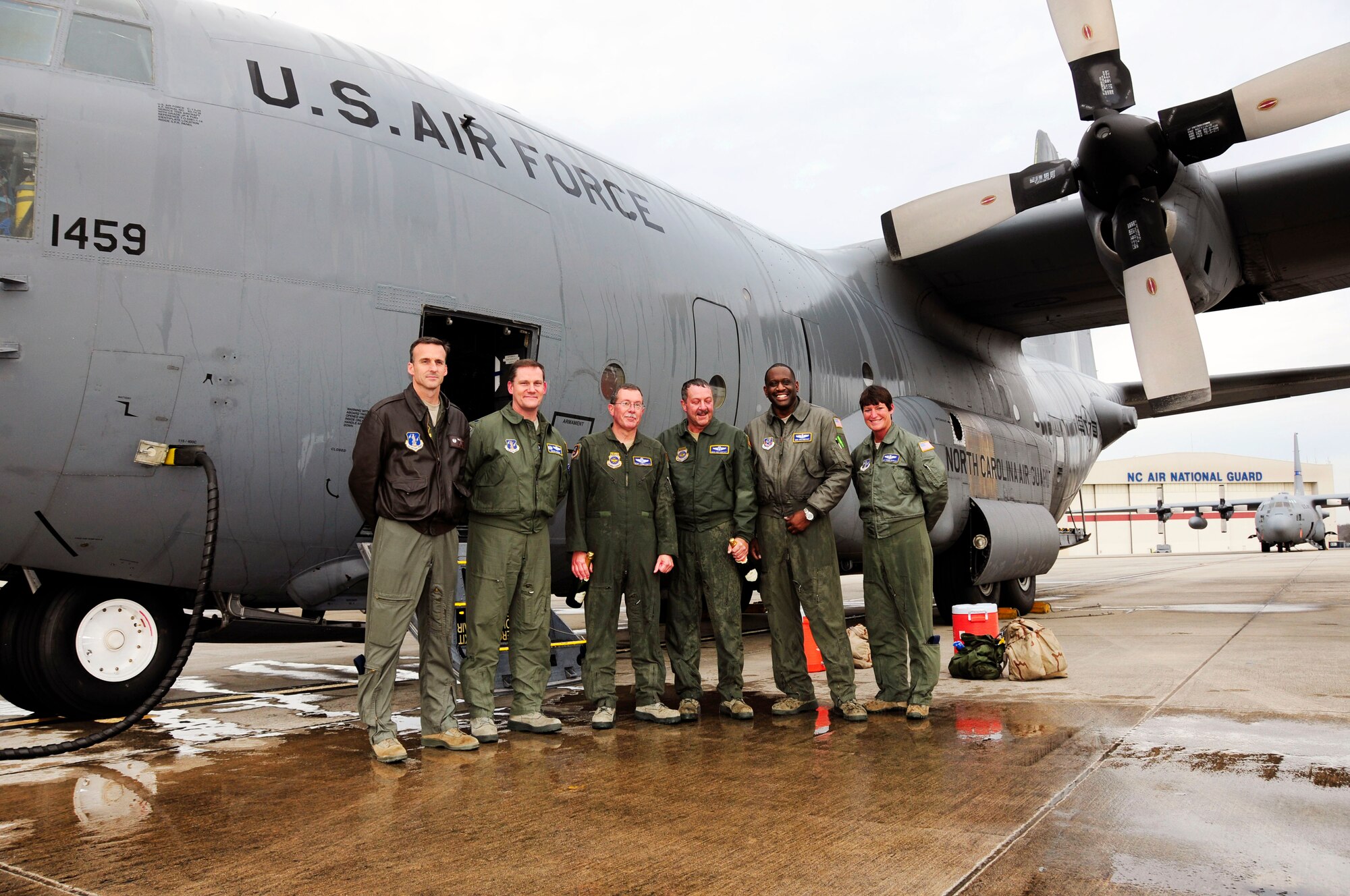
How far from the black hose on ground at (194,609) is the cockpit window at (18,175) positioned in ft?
3.91

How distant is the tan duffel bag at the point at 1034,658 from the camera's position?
6492mm

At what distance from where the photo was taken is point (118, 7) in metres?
4.99

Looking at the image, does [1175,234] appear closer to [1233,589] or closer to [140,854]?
[140,854]

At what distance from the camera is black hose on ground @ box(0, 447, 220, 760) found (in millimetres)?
4242

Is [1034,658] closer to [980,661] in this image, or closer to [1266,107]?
[980,661]

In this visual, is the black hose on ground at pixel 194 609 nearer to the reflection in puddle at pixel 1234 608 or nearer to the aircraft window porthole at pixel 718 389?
the aircraft window porthole at pixel 718 389

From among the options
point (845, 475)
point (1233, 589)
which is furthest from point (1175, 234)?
point (1233, 589)

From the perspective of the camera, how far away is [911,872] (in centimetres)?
273

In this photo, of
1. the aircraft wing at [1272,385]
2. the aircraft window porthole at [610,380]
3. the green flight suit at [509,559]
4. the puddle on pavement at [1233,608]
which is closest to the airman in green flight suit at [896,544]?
the aircraft window porthole at [610,380]

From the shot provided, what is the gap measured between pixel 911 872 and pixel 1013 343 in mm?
12699

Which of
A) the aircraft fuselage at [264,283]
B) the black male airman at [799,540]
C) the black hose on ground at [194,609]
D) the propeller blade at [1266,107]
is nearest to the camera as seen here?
the black hose on ground at [194,609]

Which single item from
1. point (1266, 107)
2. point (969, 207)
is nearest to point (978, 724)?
point (969, 207)

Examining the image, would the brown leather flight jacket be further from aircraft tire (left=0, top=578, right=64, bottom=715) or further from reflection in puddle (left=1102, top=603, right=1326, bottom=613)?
reflection in puddle (left=1102, top=603, right=1326, bottom=613)

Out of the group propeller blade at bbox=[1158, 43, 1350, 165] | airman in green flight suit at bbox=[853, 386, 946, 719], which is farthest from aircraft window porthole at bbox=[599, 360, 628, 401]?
propeller blade at bbox=[1158, 43, 1350, 165]
